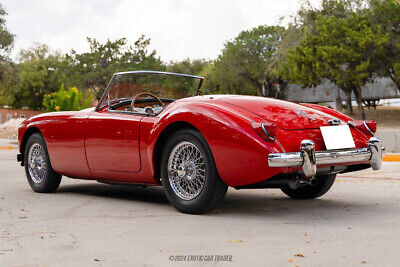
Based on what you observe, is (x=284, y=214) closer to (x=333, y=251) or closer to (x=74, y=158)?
(x=333, y=251)

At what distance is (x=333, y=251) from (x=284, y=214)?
1.55 meters

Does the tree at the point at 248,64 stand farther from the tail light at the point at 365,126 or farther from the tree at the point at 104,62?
the tail light at the point at 365,126

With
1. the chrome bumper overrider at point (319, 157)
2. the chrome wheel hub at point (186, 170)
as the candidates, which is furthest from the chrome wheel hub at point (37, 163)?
the chrome bumper overrider at point (319, 157)

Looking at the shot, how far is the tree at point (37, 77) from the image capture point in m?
77.1

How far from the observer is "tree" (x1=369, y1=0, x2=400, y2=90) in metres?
38.2

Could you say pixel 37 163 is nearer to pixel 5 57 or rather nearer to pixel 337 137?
pixel 337 137

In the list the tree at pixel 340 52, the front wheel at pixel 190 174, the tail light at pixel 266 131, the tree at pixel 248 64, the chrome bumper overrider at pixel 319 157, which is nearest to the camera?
the chrome bumper overrider at pixel 319 157

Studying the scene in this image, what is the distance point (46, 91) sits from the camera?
3108 inches

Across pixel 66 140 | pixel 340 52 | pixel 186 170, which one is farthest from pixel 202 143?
pixel 340 52

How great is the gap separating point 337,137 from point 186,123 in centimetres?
143

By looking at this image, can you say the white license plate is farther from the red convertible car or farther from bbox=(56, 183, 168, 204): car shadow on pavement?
bbox=(56, 183, 168, 204): car shadow on pavement

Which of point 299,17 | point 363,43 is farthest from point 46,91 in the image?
point 363,43

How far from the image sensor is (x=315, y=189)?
6.18 metres

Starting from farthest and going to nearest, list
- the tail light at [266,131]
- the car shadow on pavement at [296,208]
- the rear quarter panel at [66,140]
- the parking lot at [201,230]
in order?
the rear quarter panel at [66,140]
the car shadow on pavement at [296,208]
the tail light at [266,131]
the parking lot at [201,230]
